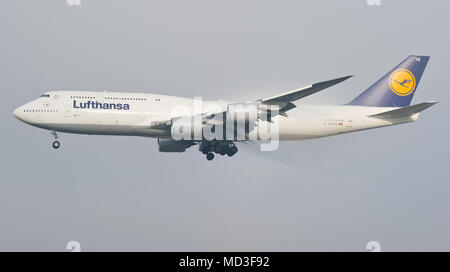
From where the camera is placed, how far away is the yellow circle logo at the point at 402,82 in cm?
6681

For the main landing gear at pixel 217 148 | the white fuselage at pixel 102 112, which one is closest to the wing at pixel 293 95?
the white fuselage at pixel 102 112

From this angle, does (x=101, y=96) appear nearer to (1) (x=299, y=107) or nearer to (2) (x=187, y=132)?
(2) (x=187, y=132)

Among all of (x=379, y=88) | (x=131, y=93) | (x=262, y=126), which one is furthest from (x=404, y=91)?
(x=131, y=93)

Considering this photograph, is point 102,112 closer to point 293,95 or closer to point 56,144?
point 56,144

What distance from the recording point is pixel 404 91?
66812 mm

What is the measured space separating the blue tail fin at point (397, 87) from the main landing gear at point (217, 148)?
11.2 meters

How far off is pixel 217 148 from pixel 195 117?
146 inches

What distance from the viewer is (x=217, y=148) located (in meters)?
62.1

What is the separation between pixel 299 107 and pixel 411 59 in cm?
1131

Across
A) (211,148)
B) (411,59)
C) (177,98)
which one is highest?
(411,59)

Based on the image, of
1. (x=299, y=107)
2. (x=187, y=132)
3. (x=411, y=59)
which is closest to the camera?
(x=187, y=132)

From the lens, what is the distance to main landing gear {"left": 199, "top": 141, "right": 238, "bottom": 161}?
203ft

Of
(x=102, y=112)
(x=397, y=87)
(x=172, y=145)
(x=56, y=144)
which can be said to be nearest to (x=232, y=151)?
(x=172, y=145)

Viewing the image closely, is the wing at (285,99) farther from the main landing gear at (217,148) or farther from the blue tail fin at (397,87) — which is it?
the blue tail fin at (397,87)
